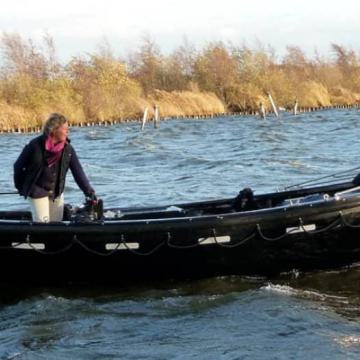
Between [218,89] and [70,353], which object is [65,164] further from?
[218,89]

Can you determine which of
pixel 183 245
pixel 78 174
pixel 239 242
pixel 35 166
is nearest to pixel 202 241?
pixel 183 245

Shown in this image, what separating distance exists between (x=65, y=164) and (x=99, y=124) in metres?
40.1

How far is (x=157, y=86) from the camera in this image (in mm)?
60250

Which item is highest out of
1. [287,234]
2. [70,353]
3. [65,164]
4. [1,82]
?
[1,82]

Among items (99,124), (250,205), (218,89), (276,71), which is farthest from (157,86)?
(250,205)

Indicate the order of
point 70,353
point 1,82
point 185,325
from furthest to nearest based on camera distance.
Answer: point 1,82 < point 185,325 < point 70,353

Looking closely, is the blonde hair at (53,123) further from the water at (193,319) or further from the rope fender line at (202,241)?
the water at (193,319)

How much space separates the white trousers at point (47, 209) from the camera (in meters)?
8.00

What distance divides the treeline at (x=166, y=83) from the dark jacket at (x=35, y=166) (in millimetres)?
35944

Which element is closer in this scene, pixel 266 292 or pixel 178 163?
pixel 266 292

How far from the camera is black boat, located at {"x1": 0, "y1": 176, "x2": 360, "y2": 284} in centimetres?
782

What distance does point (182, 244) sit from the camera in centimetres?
795

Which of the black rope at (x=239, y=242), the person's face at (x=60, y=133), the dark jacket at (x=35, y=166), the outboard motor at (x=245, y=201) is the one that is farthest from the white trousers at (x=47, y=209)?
the outboard motor at (x=245, y=201)

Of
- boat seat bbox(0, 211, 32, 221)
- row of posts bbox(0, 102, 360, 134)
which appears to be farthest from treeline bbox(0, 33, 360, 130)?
boat seat bbox(0, 211, 32, 221)
